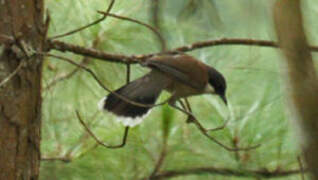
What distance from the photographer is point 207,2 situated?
183 centimetres

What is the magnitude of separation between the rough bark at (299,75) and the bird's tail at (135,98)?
1.44 m

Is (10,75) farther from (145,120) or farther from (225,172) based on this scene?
(225,172)

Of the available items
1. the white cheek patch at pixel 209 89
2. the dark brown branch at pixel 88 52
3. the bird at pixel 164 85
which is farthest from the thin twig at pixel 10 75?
the white cheek patch at pixel 209 89

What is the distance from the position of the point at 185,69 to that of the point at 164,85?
104 millimetres

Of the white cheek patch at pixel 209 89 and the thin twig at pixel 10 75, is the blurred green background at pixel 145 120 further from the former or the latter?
the thin twig at pixel 10 75

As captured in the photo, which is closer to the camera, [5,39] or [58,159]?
[5,39]

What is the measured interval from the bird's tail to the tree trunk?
1.38 ft

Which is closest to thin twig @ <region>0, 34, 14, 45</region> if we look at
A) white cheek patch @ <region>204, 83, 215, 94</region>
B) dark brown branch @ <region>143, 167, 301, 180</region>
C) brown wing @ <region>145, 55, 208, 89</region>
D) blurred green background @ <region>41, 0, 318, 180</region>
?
blurred green background @ <region>41, 0, 318, 180</region>

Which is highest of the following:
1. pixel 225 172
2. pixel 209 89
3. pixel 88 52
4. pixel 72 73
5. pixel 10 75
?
pixel 10 75

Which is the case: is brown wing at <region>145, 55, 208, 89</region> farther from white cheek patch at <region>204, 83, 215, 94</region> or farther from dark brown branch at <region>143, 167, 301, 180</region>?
dark brown branch at <region>143, 167, 301, 180</region>

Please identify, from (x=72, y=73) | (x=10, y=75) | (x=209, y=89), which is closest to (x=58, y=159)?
(x=72, y=73)

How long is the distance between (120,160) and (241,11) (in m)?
0.75

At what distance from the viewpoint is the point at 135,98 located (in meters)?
2.02

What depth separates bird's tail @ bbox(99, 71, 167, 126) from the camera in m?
1.89
